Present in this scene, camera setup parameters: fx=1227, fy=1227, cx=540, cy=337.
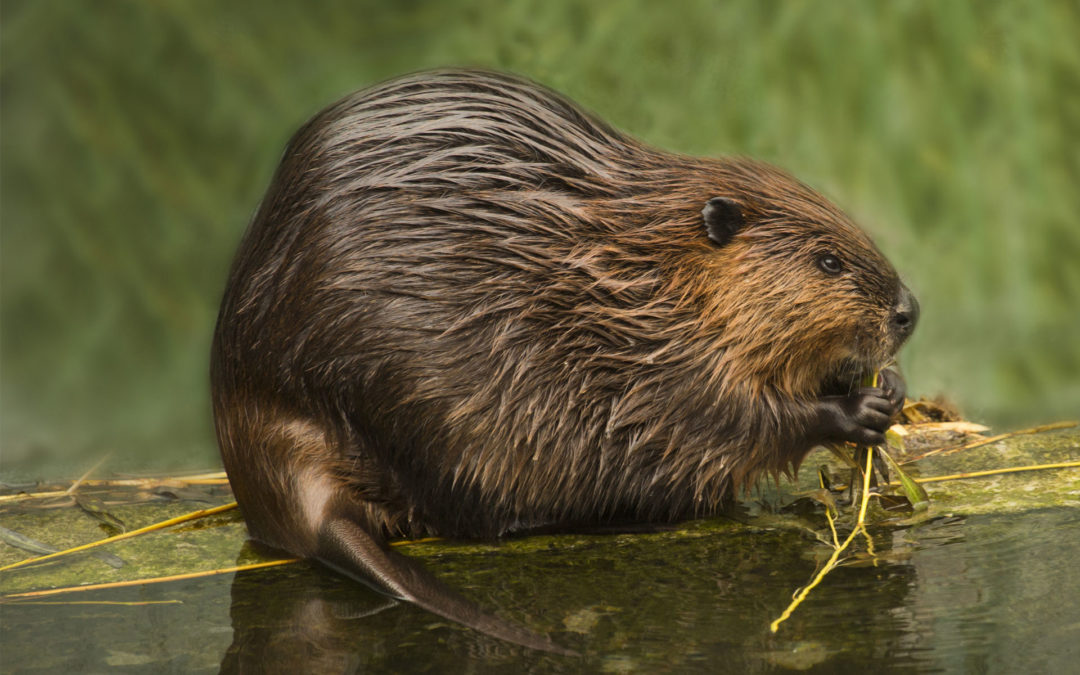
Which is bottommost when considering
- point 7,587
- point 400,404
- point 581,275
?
point 7,587

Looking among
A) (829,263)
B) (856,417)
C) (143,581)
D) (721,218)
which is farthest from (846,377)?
(143,581)

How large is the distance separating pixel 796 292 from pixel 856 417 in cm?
25

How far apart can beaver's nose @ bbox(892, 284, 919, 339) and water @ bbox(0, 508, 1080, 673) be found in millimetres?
347

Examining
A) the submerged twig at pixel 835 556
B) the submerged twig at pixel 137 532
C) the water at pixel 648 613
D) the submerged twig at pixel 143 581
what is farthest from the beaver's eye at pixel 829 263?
the submerged twig at pixel 137 532

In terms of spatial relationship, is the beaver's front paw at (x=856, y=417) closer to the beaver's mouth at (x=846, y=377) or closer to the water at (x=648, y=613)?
the beaver's mouth at (x=846, y=377)

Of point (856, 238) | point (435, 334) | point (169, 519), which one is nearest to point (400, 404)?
point (435, 334)

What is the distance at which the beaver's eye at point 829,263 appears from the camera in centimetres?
217

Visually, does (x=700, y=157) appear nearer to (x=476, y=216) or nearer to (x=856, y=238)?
(x=856, y=238)

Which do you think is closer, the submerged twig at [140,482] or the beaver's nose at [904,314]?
the beaver's nose at [904,314]

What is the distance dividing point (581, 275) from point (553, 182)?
181 mm

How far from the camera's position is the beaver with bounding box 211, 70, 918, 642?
80.7 inches

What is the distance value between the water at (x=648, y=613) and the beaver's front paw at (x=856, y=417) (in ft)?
0.57

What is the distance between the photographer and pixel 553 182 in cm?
217

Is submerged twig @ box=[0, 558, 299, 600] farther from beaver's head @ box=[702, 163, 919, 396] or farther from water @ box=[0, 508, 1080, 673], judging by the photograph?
beaver's head @ box=[702, 163, 919, 396]
